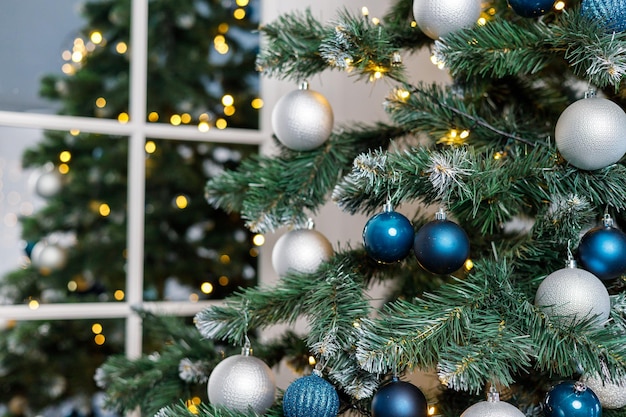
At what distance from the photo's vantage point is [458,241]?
701mm

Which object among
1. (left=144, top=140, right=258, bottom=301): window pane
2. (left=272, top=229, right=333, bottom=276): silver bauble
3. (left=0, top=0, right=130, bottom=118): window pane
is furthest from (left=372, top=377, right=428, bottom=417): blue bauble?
(left=0, top=0, right=130, bottom=118): window pane

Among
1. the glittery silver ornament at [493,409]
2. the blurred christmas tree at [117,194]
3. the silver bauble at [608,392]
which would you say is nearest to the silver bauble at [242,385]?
the glittery silver ornament at [493,409]

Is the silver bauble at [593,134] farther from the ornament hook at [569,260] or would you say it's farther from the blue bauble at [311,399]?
the blue bauble at [311,399]

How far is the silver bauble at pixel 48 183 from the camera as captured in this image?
1.22 meters

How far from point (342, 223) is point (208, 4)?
1.67 ft

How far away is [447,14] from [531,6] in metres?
0.09

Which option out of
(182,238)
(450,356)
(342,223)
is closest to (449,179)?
(450,356)

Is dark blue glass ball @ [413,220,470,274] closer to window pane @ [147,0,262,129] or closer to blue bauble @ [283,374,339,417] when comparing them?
blue bauble @ [283,374,339,417]

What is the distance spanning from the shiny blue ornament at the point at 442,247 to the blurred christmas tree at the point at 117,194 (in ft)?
2.22

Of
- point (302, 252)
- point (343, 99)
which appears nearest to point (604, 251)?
point (302, 252)

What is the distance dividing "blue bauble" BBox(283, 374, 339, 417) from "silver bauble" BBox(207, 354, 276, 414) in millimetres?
87

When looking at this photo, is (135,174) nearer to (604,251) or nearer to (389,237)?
(389,237)

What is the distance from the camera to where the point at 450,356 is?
61cm

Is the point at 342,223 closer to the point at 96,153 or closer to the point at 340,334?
the point at 96,153
